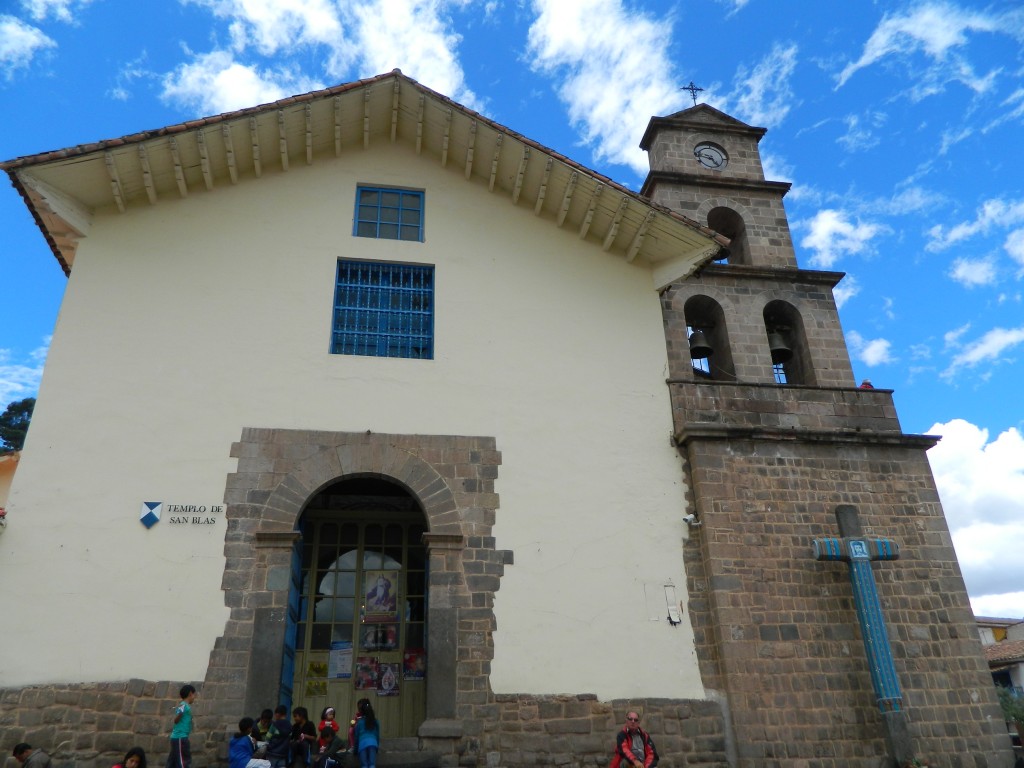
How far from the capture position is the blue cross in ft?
27.8

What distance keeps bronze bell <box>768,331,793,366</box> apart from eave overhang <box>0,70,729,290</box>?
1.90 m

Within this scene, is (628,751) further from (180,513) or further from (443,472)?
(180,513)

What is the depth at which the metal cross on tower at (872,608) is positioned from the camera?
8398 mm

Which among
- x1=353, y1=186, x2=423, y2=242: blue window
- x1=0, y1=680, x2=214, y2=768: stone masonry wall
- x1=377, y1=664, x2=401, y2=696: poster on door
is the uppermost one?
x1=353, y1=186, x2=423, y2=242: blue window

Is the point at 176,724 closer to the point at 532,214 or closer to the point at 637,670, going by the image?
the point at 637,670

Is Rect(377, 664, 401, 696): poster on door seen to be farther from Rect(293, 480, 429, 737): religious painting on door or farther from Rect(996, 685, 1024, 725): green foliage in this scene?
Rect(996, 685, 1024, 725): green foliage

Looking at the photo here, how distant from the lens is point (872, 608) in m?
8.78

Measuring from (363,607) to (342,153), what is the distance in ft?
22.3

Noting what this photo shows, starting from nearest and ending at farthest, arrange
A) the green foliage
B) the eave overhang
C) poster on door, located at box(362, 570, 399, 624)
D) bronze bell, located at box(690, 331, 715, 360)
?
the eave overhang
poster on door, located at box(362, 570, 399, 624)
bronze bell, located at box(690, 331, 715, 360)
the green foliage

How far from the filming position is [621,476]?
966 centimetres

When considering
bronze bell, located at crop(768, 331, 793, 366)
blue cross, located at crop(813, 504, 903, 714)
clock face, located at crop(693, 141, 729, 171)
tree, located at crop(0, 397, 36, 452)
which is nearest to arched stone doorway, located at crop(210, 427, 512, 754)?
blue cross, located at crop(813, 504, 903, 714)

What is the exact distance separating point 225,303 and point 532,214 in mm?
4686

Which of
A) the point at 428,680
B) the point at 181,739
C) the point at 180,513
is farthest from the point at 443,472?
the point at 181,739

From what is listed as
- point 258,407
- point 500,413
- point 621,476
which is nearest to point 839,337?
point 621,476
